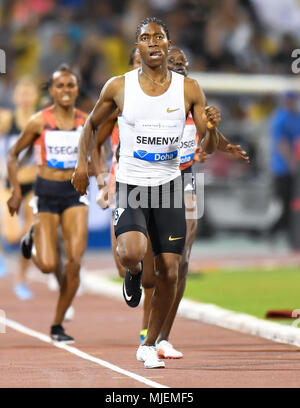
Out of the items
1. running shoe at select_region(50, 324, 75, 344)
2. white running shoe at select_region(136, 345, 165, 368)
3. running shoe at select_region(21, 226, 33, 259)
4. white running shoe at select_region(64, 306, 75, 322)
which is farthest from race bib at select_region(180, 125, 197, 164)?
white running shoe at select_region(64, 306, 75, 322)

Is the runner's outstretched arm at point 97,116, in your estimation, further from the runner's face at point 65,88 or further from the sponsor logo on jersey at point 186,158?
the runner's face at point 65,88

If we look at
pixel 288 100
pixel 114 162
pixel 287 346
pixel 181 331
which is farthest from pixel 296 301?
pixel 288 100

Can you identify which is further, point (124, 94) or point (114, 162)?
point (114, 162)

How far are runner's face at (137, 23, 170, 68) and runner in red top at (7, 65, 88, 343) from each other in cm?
271

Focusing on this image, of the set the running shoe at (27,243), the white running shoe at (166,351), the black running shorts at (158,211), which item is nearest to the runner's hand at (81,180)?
the black running shorts at (158,211)

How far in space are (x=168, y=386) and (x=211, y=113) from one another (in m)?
2.08

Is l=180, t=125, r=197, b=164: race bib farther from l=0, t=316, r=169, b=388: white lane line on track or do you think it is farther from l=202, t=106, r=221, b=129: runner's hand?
l=0, t=316, r=169, b=388: white lane line on track

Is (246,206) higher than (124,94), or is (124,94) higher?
(124,94)

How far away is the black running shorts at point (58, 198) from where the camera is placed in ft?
39.2

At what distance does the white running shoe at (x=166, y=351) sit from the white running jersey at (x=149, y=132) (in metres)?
1.59

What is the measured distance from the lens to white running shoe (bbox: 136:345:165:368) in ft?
31.3

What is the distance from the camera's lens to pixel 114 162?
1080 centimetres

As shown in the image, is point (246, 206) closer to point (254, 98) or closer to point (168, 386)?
point (254, 98)

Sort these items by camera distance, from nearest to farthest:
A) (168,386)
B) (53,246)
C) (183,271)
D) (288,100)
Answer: (168,386) < (183,271) < (53,246) < (288,100)
